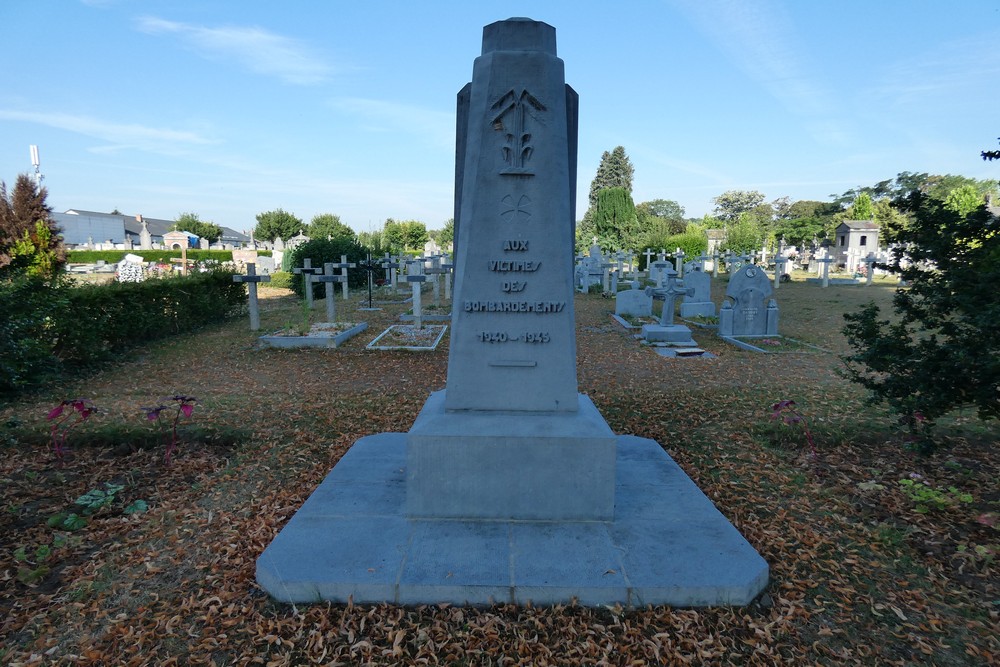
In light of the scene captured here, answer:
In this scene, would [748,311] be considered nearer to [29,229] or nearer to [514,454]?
[514,454]

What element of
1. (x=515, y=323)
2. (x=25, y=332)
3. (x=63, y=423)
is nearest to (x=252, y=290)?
(x=25, y=332)

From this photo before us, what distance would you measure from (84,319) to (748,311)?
47.2ft

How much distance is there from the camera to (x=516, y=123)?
357 centimetres

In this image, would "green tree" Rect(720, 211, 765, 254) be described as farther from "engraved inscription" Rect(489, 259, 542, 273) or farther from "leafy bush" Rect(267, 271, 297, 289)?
"engraved inscription" Rect(489, 259, 542, 273)

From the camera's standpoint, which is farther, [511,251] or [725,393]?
[725,393]

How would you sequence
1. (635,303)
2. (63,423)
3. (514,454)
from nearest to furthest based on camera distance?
(514,454) → (63,423) → (635,303)

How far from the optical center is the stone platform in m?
2.97

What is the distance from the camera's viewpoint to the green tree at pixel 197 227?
70.6 meters

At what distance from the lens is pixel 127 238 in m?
79.2

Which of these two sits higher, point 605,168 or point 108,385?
point 605,168

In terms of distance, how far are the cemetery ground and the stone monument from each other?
8.9 inches

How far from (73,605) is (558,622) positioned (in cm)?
276

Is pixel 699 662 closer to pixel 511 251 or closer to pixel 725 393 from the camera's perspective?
pixel 511 251

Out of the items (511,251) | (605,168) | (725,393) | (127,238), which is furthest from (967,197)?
(127,238)
